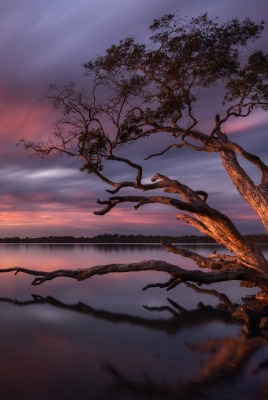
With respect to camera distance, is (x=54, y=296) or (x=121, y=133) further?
(x=54, y=296)

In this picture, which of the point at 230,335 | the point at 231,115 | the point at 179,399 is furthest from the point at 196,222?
the point at 179,399

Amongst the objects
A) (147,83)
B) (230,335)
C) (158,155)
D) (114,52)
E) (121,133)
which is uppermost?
(114,52)

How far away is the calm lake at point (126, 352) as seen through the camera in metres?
7.52

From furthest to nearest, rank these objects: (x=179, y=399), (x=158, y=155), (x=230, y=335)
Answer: (x=158, y=155)
(x=230, y=335)
(x=179, y=399)

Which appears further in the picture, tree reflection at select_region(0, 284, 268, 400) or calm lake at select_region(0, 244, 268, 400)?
calm lake at select_region(0, 244, 268, 400)

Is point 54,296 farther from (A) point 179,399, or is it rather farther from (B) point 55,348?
(A) point 179,399

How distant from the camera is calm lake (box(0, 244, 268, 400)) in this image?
7.52m

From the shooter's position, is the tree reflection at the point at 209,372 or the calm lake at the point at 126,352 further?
the calm lake at the point at 126,352

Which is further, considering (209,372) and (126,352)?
(126,352)

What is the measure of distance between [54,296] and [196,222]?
8.25 meters

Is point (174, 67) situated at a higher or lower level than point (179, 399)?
higher

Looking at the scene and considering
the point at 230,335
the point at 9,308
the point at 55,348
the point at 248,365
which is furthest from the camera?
the point at 9,308

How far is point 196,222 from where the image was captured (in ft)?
61.9

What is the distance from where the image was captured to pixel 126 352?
10258 millimetres
